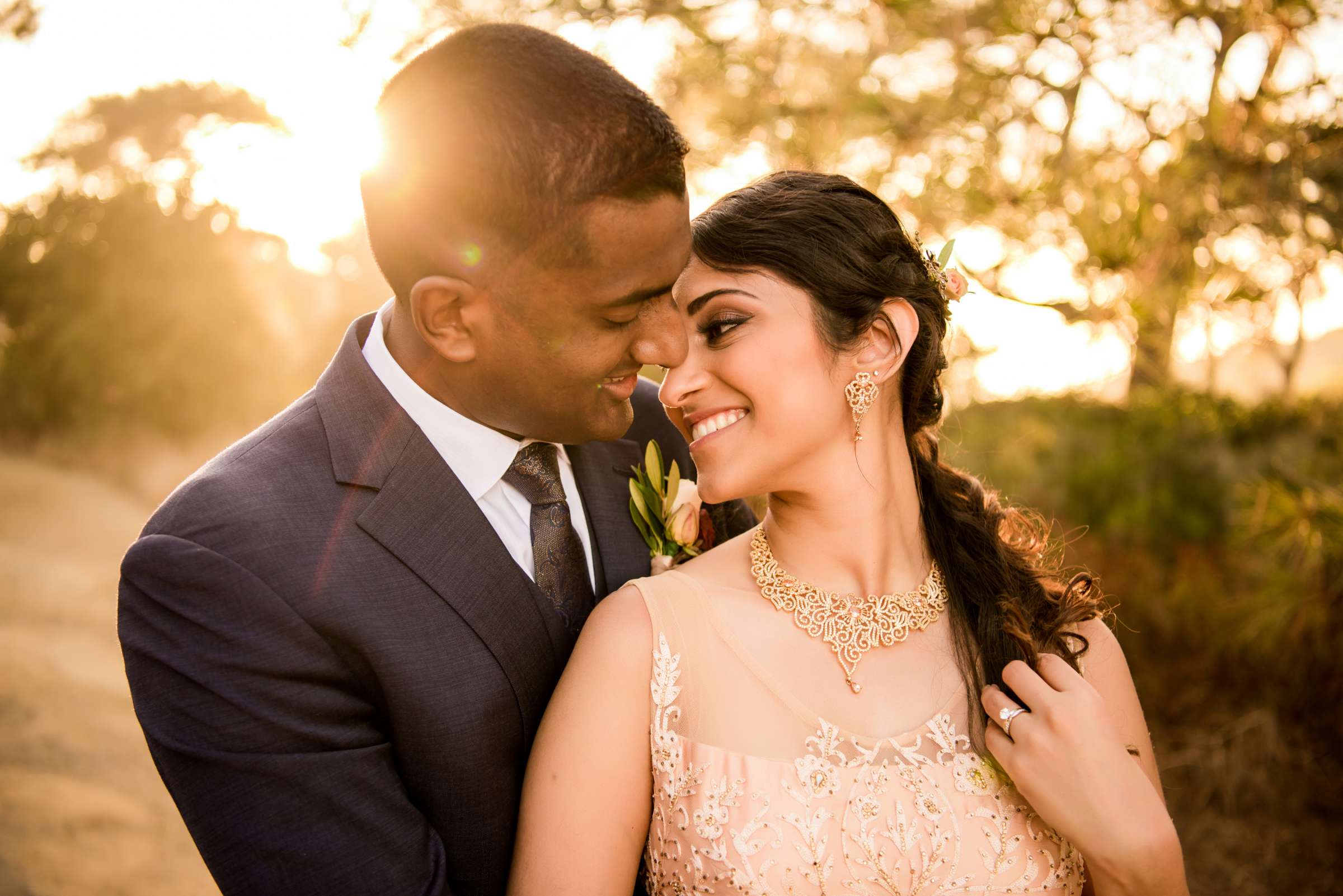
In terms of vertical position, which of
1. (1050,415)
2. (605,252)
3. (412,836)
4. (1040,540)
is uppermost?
(605,252)

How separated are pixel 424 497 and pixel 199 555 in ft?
1.57

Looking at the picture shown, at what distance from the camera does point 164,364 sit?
9344mm

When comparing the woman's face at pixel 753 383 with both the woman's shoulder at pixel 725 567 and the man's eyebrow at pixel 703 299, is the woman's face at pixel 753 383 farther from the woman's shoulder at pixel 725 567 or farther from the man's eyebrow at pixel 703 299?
the woman's shoulder at pixel 725 567

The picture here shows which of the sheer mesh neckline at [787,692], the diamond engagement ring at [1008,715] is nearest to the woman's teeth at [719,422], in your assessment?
the sheer mesh neckline at [787,692]

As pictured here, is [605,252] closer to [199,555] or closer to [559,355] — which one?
[559,355]

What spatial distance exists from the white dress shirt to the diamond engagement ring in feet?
3.87

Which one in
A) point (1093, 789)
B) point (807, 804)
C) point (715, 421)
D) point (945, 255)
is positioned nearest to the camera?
point (1093, 789)

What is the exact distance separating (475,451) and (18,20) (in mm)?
3582

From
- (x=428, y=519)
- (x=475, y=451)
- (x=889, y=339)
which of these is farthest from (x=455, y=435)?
(x=889, y=339)

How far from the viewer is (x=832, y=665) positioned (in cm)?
225

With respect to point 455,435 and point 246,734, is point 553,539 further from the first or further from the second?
point 246,734

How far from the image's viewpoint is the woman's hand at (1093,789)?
74.6 inches

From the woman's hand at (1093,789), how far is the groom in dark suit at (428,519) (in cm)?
112

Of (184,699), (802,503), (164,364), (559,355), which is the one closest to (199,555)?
(184,699)
